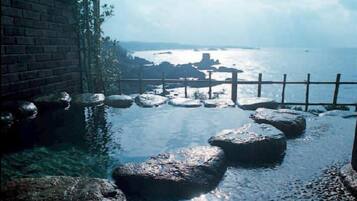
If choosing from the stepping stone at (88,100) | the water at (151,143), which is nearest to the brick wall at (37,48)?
the stepping stone at (88,100)

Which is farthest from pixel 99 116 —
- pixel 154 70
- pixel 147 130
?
pixel 154 70

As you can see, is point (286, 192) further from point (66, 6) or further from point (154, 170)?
point (66, 6)

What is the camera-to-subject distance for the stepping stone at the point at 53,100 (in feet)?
21.4

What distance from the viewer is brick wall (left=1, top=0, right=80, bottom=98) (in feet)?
19.0

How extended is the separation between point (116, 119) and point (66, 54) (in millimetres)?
2753

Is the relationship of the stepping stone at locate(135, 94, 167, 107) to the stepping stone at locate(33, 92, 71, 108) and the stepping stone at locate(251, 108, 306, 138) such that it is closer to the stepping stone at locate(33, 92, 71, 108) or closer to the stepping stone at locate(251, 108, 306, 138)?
the stepping stone at locate(33, 92, 71, 108)

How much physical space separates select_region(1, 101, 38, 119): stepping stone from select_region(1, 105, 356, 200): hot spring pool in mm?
176

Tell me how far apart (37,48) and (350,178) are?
6.86m

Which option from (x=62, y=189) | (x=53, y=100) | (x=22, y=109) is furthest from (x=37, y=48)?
(x=62, y=189)

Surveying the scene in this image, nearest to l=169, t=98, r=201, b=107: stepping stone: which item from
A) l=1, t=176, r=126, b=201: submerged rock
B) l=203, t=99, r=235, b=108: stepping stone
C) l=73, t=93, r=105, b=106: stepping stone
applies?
l=203, t=99, r=235, b=108: stepping stone

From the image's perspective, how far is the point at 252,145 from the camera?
15.5ft

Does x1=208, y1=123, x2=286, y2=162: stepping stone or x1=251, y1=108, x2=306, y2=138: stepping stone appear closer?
x1=208, y1=123, x2=286, y2=162: stepping stone

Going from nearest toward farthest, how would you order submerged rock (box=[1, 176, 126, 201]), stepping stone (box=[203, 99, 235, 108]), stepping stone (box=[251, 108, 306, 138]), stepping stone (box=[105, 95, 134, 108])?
submerged rock (box=[1, 176, 126, 201])
stepping stone (box=[251, 108, 306, 138])
stepping stone (box=[105, 95, 134, 108])
stepping stone (box=[203, 99, 235, 108])

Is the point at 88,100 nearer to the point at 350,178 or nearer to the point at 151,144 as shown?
the point at 151,144
